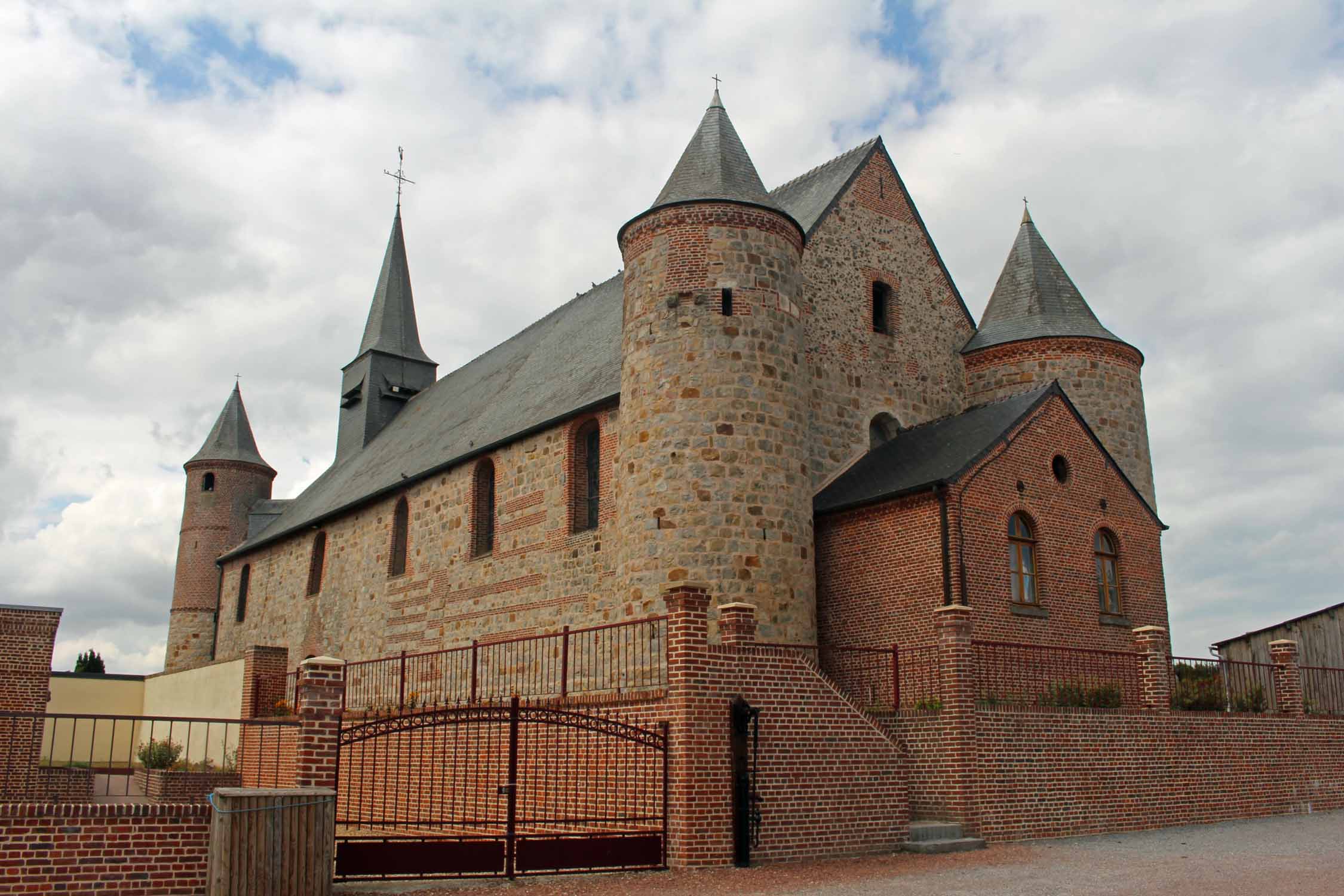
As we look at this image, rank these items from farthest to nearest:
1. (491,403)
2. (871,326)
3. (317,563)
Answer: (317,563), (491,403), (871,326)

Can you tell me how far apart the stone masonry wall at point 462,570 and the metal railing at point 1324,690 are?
11.5 metres

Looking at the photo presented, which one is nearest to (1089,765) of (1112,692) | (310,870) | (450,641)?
(1112,692)

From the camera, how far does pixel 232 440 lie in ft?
135

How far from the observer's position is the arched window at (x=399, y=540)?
26172 millimetres

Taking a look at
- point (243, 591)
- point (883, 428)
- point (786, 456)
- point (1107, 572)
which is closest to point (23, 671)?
point (786, 456)

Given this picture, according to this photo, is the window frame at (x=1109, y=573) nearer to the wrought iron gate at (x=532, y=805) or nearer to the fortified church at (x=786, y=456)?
the fortified church at (x=786, y=456)

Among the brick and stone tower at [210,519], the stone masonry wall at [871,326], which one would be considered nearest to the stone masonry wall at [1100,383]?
the stone masonry wall at [871,326]

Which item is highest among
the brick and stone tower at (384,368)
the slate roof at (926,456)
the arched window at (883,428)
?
the brick and stone tower at (384,368)

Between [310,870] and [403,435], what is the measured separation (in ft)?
78.5

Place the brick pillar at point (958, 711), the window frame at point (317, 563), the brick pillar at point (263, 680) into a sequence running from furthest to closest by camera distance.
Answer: the window frame at point (317, 563), the brick pillar at point (263, 680), the brick pillar at point (958, 711)

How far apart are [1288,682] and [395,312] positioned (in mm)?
30465

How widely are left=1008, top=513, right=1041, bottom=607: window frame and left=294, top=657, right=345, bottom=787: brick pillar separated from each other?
10.5 meters

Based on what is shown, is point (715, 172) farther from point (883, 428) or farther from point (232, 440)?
point (232, 440)

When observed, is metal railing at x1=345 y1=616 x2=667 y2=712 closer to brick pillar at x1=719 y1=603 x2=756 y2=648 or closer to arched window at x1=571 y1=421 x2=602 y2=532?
brick pillar at x1=719 y1=603 x2=756 y2=648
